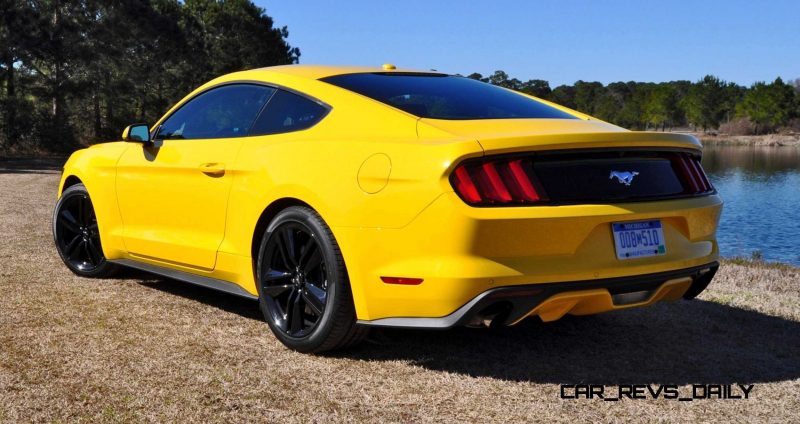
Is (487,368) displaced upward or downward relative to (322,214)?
downward

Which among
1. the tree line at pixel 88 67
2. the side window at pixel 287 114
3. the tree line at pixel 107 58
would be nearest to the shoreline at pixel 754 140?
the tree line at pixel 107 58

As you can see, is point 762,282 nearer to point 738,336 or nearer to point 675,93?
point 738,336

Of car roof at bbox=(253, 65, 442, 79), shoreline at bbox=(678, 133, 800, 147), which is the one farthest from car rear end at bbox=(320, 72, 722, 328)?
shoreline at bbox=(678, 133, 800, 147)

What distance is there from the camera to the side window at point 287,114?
13.9 feet

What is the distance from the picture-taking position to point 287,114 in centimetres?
441

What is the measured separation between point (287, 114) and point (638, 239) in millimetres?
1966

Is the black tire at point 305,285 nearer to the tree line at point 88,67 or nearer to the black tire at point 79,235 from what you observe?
the black tire at point 79,235

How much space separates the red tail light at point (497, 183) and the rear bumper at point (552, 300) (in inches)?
Answer: 14.7

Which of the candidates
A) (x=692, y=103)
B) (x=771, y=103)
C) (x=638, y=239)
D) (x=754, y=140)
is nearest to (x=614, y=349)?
(x=638, y=239)

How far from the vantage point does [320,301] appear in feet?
12.9

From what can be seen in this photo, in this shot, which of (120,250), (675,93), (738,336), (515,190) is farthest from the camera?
(675,93)

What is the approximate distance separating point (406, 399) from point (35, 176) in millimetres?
17624

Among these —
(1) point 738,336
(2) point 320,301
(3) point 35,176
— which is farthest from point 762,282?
(3) point 35,176

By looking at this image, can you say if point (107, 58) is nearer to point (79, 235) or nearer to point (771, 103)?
point (79, 235)
